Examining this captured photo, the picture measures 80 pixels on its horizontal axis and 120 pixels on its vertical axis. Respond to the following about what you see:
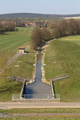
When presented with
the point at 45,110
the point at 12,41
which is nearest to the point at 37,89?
the point at 45,110

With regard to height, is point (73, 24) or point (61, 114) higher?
point (73, 24)

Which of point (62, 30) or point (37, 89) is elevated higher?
point (62, 30)

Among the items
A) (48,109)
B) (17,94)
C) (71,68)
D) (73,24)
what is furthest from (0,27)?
(48,109)

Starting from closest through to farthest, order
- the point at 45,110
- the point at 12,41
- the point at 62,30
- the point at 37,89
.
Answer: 1. the point at 45,110
2. the point at 37,89
3. the point at 12,41
4. the point at 62,30

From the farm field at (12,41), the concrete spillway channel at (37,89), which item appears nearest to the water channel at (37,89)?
the concrete spillway channel at (37,89)

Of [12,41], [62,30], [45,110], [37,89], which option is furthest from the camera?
[62,30]

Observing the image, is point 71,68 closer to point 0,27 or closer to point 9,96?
point 9,96

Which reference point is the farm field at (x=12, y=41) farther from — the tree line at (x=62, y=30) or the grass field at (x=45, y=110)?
the grass field at (x=45, y=110)

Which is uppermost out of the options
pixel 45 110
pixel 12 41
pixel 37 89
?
pixel 45 110

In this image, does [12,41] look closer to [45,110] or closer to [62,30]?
[62,30]

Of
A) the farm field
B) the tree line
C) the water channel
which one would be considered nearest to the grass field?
the water channel

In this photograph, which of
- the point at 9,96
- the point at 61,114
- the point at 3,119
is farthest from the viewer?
the point at 9,96
